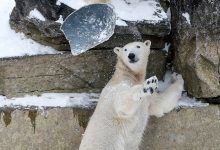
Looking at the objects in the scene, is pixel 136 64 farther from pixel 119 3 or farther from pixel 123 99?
pixel 119 3

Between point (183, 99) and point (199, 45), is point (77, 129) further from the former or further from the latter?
point (199, 45)

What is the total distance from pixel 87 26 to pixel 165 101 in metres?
1.11

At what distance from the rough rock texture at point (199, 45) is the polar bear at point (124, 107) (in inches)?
17.0

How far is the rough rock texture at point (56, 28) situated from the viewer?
5973 millimetres

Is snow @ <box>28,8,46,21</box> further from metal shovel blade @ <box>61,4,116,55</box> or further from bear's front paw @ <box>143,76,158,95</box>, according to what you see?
bear's front paw @ <box>143,76,158,95</box>

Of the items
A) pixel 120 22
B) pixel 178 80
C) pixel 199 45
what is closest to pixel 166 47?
pixel 178 80

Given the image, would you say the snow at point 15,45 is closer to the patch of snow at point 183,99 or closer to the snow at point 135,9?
the snow at point 135,9

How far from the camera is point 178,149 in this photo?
241 inches

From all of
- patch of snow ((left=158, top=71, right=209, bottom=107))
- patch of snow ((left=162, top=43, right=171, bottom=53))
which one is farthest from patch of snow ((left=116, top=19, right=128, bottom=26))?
patch of snow ((left=158, top=71, right=209, bottom=107))

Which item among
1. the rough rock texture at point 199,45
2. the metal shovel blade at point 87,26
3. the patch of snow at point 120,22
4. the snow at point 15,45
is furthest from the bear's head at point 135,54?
the snow at point 15,45

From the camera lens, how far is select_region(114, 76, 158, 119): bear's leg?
5145 millimetres

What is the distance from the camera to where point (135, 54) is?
5.61m

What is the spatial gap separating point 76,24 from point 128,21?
1.99ft

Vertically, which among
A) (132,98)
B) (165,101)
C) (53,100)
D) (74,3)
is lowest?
(53,100)
